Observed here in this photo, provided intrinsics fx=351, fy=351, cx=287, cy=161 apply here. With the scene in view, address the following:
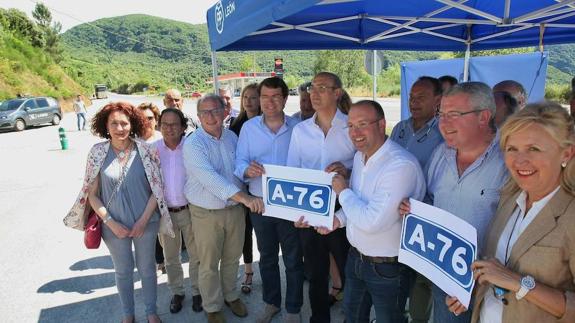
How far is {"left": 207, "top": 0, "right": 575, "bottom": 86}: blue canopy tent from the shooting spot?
10.3 ft

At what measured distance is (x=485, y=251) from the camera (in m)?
1.62

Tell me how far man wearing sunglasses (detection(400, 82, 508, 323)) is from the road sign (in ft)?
0.49

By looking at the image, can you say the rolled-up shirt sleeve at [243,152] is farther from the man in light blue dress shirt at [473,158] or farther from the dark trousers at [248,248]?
the man in light blue dress shirt at [473,158]

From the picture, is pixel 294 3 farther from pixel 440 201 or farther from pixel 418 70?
pixel 418 70

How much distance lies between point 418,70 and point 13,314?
8.79 m

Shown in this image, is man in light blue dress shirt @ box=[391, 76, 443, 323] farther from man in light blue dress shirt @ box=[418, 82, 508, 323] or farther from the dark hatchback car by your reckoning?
the dark hatchback car

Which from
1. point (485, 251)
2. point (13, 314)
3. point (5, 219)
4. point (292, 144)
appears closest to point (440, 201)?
point (485, 251)

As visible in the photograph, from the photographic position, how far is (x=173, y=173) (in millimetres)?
3074

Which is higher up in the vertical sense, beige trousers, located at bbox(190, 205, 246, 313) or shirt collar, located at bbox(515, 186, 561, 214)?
shirt collar, located at bbox(515, 186, 561, 214)

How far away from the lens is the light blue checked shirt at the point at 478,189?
168cm

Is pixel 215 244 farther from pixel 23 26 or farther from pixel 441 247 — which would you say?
pixel 23 26

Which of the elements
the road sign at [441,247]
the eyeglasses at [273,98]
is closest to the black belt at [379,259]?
the road sign at [441,247]

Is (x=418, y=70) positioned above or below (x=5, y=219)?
above

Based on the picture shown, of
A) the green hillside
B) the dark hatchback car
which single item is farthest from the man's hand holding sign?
the green hillside
